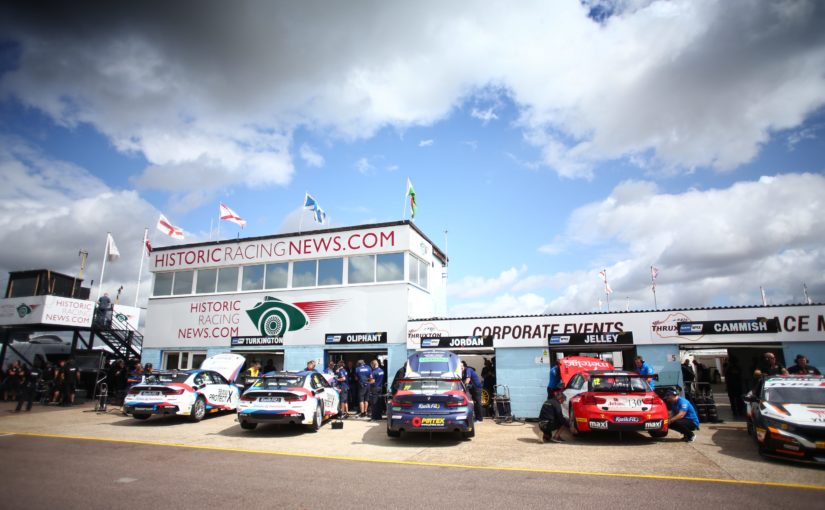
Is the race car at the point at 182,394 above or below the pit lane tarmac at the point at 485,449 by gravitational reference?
above

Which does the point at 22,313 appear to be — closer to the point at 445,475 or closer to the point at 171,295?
the point at 171,295

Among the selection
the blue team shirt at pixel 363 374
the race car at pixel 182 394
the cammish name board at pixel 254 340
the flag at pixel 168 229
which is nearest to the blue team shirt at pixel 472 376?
the blue team shirt at pixel 363 374

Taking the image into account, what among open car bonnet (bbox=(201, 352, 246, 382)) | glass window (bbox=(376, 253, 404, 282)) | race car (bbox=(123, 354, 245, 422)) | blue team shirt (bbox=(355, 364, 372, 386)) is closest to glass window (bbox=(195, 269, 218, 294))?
open car bonnet (bbox=(201, 352, 246, 382))

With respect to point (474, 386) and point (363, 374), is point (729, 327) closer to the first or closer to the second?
point (474, 386)

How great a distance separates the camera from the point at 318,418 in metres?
12.1

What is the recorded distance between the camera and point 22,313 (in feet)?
73.3

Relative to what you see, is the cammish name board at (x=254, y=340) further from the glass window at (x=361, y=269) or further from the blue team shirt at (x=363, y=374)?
the blue team shirt at (x=363, y=374)

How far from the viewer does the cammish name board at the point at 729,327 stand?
548 inches

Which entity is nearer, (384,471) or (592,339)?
(384,471)

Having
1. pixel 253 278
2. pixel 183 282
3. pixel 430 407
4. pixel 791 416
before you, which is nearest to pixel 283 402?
pixel 430 407

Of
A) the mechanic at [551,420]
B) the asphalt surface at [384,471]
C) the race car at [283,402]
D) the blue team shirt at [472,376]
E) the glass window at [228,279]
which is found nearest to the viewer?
the asphalt surface at [384,471]

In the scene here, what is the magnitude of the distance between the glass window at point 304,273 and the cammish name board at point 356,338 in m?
2.51

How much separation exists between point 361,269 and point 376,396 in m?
5.91

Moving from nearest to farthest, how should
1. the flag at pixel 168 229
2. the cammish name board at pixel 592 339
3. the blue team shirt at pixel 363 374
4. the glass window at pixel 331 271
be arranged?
1. the cammish name board at pixel 592 339
2. the blue team shirt at pixel 363 374
3. the glass window at pixel 331 271
4. the flag at pixel 168 229
